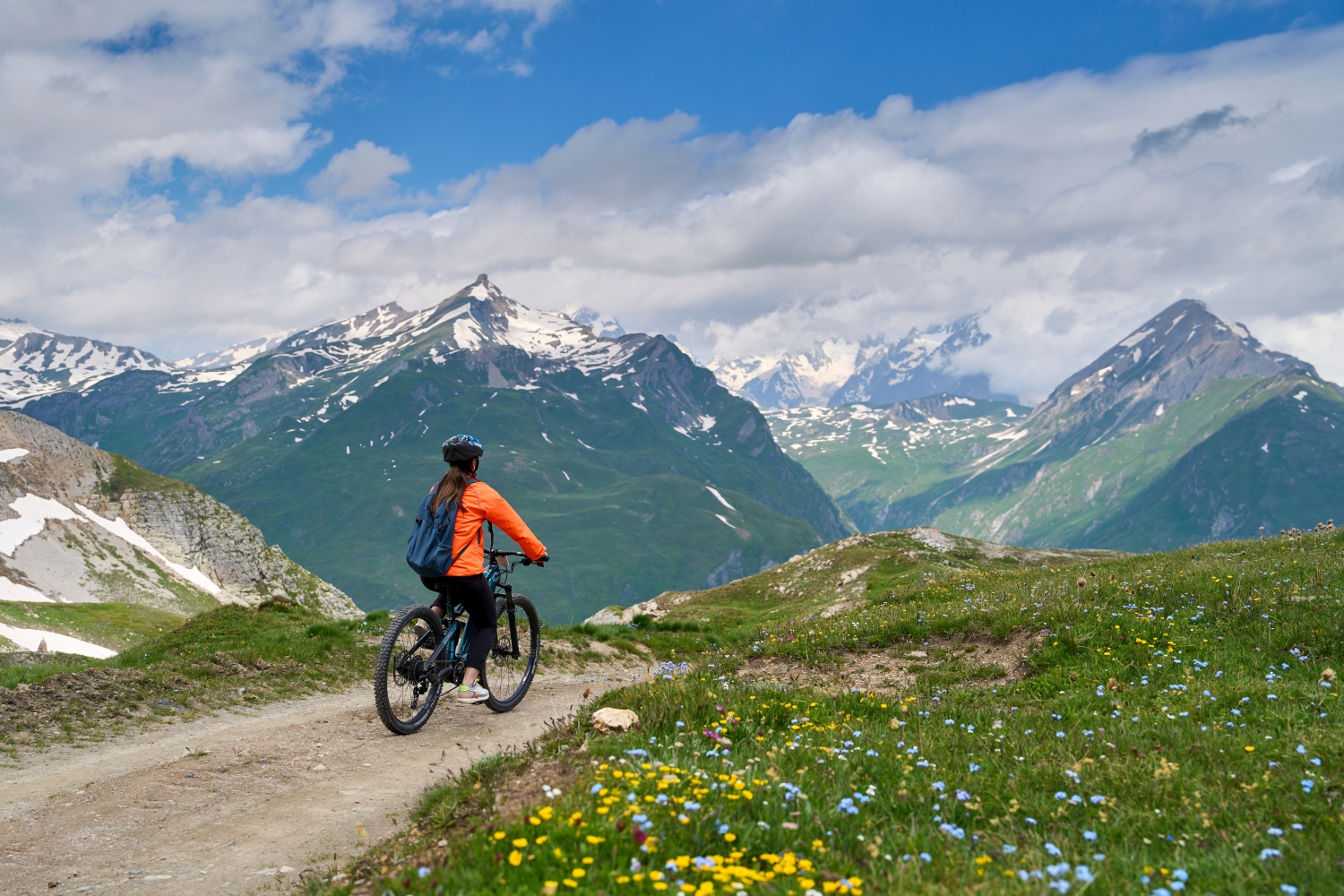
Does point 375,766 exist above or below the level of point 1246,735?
below

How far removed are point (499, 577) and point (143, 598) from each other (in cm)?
12867

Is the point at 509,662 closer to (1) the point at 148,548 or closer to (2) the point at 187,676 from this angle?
(2) the point at 187,676

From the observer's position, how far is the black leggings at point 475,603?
1175 centimetres

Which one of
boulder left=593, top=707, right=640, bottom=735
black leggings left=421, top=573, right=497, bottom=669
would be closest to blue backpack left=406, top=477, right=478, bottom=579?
black leggings left=421, top=573, right=497, bottom=669

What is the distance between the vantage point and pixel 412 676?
38.2 ft

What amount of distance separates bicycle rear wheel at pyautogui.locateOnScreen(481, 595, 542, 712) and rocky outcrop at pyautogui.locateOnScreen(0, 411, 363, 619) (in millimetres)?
99043

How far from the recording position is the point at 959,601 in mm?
18734

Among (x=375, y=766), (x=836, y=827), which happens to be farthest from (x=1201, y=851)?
(x=375, y=766)

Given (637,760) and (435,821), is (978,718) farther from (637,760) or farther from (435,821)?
(435,821)

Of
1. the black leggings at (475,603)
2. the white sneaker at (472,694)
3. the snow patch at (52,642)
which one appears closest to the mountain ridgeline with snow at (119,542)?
the snow patch at (52,642)

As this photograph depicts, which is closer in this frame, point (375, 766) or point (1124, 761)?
point (1124, 761)

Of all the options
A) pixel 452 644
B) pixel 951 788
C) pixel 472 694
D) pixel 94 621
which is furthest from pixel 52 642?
pixel 951 788

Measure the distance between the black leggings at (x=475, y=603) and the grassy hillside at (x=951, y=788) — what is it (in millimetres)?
3000

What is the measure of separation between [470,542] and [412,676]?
7.58 feet
